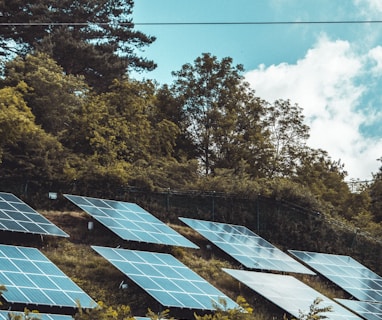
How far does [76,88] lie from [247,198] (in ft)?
30.2

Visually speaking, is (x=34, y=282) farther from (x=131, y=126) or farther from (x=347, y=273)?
(x=131, y=126)

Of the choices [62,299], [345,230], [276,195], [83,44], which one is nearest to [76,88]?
[83,44]

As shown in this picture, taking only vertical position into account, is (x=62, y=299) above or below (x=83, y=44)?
below

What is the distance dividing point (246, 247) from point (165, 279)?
7113 mm

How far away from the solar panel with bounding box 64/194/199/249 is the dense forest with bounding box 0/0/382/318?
3.04 meters

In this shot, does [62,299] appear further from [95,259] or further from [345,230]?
[345,230]

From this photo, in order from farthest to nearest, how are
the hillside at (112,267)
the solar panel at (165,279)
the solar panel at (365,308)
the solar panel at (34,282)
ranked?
the solar panel at (365,308) < the hillside at (112,267) < the solar panel at (165,279) < the solar panel at (34,282)

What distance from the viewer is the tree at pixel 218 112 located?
146 feet

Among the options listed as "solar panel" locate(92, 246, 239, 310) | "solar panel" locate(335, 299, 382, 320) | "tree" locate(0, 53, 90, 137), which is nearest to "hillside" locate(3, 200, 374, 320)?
"solar panel" locate(92, 246, 239, 310)

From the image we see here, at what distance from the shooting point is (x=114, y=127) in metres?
39.9

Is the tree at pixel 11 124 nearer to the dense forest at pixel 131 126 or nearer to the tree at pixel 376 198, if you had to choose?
the dense forest at pixel 131 126

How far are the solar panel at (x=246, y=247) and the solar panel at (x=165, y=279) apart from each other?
384cm

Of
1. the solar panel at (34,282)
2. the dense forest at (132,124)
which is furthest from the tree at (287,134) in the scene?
the solar panel at (34,282)

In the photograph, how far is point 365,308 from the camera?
91.5 ft
